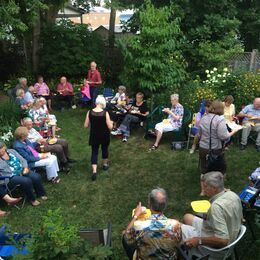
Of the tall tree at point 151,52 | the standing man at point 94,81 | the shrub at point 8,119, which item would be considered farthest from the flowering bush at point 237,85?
the shrub at point 8,119

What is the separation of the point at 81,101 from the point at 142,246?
854 cm

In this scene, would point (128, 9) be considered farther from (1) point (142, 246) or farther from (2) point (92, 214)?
(1) point (142, 246)

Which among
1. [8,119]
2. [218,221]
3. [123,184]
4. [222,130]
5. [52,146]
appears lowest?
[123,184]

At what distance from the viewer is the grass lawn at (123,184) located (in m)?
5.67

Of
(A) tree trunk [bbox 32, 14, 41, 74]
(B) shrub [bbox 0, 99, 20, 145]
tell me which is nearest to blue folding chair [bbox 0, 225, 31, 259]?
(B) shrub [bbox 0, 99, 20, 145]

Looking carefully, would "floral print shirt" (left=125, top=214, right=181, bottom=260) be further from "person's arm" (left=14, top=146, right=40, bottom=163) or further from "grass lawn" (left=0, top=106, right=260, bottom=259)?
"person's arm" (left=14, top=146, right=40, bottom=163)

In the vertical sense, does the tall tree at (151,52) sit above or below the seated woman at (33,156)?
above

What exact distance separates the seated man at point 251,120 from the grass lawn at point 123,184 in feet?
0.74

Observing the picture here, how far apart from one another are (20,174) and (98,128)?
1.57 meters

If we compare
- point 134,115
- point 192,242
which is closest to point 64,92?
point 134,115

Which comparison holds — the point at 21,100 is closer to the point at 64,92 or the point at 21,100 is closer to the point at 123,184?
the point at 64,92

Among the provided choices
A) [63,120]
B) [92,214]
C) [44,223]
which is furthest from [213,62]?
[44,223]

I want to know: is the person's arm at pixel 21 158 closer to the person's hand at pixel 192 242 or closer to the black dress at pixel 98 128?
the black dress at pixel 98 128

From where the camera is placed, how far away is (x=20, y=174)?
19.7 ft
